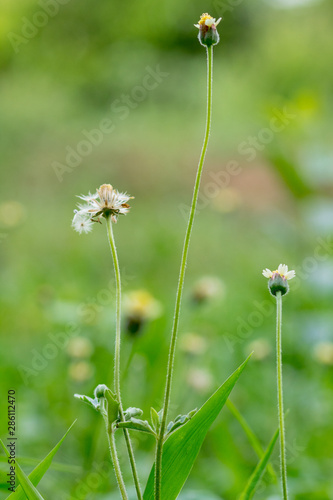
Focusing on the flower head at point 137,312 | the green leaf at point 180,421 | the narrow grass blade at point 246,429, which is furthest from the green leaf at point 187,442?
A: the flower head at point 137,312

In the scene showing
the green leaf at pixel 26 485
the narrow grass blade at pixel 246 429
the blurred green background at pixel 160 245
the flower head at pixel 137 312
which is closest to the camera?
the green leaf at pixel 26 485

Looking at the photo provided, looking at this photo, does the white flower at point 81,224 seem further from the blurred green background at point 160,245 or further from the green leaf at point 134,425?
the blurred green background at point 160,245

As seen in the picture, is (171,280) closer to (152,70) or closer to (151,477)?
(151,477)

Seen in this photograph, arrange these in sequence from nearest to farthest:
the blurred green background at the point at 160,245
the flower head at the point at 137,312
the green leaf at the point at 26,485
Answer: the green leaf at the point at 26,485 < the flower head at the point at 137,312 < the blurred green background at the point at 160,245

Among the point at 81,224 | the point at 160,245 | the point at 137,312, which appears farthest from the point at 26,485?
the point at 160,245

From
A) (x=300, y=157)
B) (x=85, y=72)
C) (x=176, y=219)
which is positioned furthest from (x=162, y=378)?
(x=85, y=72)
